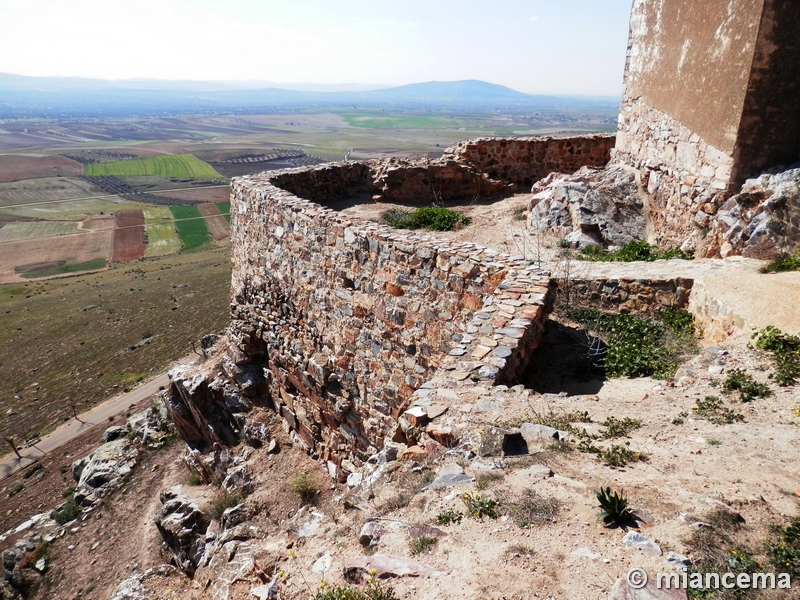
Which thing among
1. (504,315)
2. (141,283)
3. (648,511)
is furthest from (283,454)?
(141,283)

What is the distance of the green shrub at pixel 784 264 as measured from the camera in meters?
7.04

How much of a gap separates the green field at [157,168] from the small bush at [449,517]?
119m

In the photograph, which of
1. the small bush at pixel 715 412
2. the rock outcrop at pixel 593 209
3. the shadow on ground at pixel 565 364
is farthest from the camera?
the rock outcrop at pixel 593 209

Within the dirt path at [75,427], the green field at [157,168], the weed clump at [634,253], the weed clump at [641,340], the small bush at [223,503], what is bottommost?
the dirt path at [75,427]

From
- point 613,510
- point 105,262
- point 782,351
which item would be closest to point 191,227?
point 105,262

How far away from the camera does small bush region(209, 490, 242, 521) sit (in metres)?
8.94

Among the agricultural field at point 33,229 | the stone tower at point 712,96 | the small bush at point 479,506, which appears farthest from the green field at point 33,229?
the small bush at point 479,506

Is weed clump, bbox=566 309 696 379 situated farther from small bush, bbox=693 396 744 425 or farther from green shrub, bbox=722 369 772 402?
small bush, bbox=693 396 744 425

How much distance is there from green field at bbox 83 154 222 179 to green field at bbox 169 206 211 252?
110 feet

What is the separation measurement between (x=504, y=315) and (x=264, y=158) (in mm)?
137240

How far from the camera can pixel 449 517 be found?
11.7 ft

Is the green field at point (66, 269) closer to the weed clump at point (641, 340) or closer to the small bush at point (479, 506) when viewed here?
the weed clump at point (641, 340)

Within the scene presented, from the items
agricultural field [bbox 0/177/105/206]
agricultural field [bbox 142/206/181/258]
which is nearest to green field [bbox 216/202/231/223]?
agricultural field [bbox 142/206/181/258]

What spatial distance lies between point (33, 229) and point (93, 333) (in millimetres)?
55309
